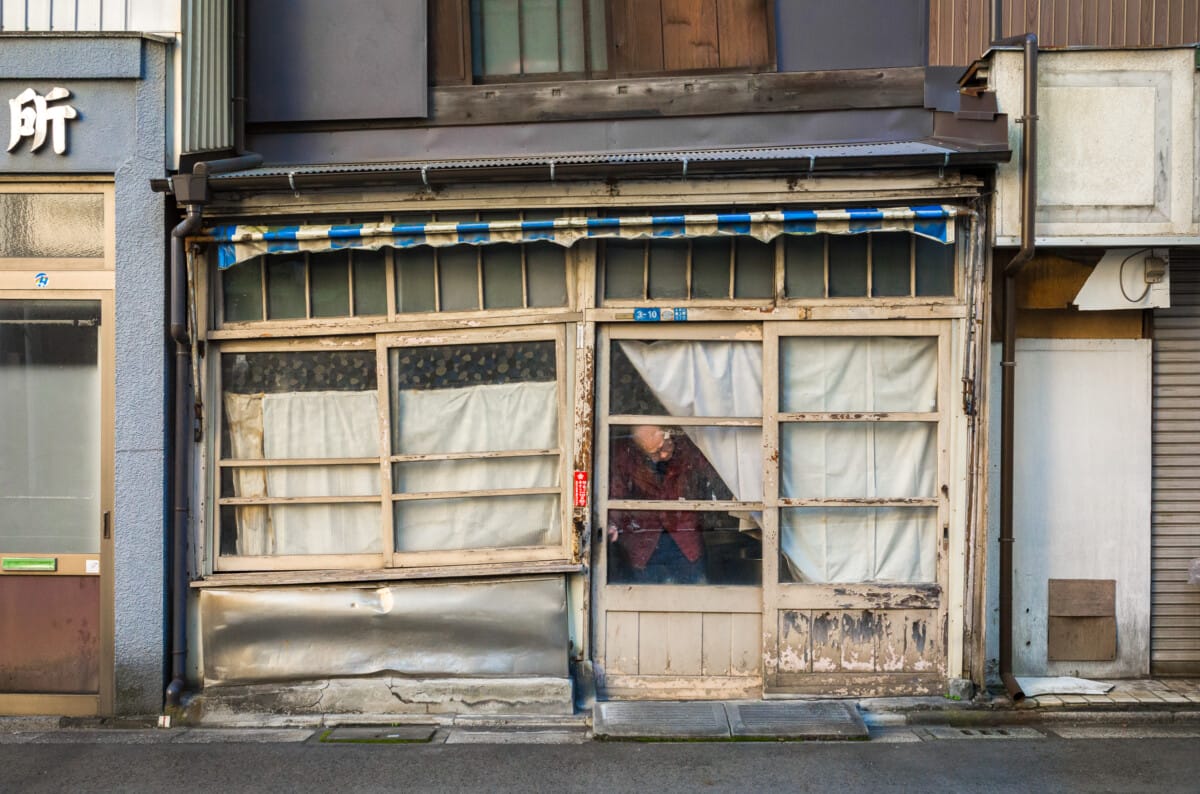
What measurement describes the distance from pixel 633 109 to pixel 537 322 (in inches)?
70.9

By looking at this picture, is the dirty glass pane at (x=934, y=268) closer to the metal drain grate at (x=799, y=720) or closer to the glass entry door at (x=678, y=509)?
the glass entry door at (x=678, y=509)

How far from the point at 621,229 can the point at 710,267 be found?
2.71 feet

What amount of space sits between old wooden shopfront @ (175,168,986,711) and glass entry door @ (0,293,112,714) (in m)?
0.77

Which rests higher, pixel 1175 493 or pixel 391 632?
pixel 1175 493

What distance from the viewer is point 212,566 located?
7.97 m

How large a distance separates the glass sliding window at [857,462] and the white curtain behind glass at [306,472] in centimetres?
317

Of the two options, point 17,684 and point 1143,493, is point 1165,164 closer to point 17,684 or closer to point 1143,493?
point 1143,493

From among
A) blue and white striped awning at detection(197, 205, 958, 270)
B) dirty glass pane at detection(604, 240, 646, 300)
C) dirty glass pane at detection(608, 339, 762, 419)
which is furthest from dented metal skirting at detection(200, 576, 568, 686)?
blue and white striped awning at detection(197, 205, 958, 270)

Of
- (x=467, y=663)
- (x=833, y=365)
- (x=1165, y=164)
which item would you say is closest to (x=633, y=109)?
(x=833, y=365)

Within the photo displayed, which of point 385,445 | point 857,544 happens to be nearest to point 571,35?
point 385,445

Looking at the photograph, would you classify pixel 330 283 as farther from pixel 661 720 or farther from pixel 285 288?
pixel 661 720

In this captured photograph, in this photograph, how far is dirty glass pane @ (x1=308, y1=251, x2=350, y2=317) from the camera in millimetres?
7957

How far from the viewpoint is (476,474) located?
26.2 ft

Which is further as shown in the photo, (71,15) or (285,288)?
(285,288)
